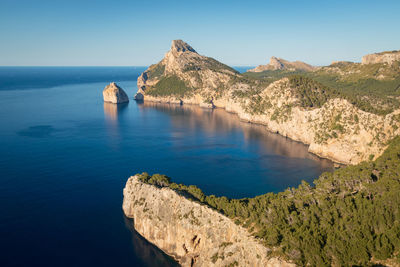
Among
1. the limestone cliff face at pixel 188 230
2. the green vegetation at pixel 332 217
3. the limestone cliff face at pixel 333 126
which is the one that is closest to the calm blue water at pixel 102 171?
the limestone cliff face at pixel 188 230

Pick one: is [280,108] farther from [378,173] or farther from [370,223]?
[370,223]

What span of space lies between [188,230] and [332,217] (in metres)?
27.1

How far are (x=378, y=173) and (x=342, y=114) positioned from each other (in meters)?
59.9

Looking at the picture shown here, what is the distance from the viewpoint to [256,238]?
1802 inches

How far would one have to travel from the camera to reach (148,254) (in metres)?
59.2

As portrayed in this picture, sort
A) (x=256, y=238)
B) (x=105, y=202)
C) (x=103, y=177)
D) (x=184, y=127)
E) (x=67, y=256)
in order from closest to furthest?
(x=256, y=238), (x=67, y=256), (x=105, y=202), (x=103, y=177), (x=184, y=127)

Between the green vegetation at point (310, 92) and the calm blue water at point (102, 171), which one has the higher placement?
the green vegetation at point (310, 92)

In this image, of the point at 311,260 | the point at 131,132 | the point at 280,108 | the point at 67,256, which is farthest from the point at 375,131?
the point at 131,132

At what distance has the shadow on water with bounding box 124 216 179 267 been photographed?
186 feet

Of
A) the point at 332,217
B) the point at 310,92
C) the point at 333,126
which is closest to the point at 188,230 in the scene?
the point at 332,217

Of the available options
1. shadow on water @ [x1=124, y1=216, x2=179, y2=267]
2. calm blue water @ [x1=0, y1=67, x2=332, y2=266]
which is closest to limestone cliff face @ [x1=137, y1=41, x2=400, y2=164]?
calm blue water @ [x1=0, y1=67, x2=332, y2=266]

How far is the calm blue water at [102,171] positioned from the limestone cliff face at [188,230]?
362 centimetres

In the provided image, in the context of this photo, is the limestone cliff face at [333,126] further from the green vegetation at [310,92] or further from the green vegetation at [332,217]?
the green vegetation at [332,217]

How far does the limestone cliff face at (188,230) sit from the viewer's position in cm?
4631
